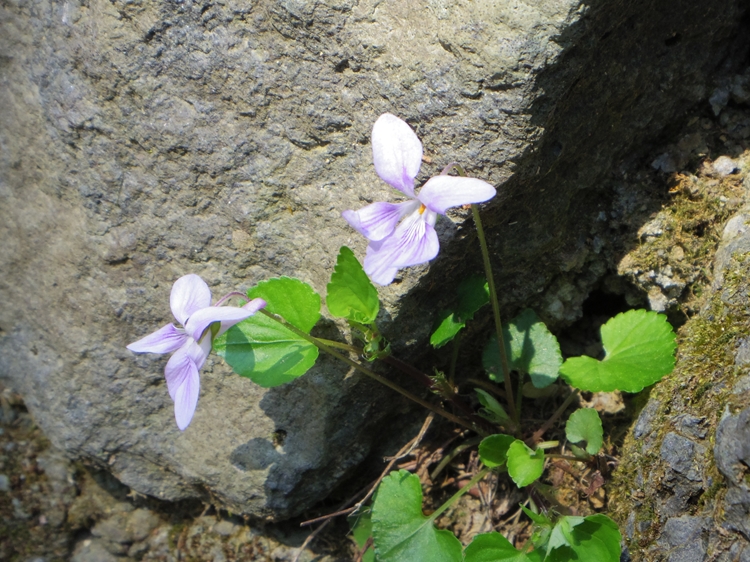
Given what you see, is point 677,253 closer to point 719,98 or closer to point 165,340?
point 719,98

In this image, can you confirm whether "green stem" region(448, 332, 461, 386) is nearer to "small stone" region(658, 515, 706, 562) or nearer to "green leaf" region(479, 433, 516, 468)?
"green leaf" region(479, 433, 516, 468)

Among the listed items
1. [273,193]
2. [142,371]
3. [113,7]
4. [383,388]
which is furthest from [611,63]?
[142,371]

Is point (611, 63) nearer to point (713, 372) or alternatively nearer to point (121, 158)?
point (713, 372)

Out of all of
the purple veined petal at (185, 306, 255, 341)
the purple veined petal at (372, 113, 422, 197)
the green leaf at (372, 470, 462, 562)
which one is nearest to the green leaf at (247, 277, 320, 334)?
the purple veined petal at (185, 306, 255, 341)

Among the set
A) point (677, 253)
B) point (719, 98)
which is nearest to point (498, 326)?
point (677, 253)

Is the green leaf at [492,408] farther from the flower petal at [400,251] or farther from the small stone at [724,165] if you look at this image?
the small stone at [724,165]
